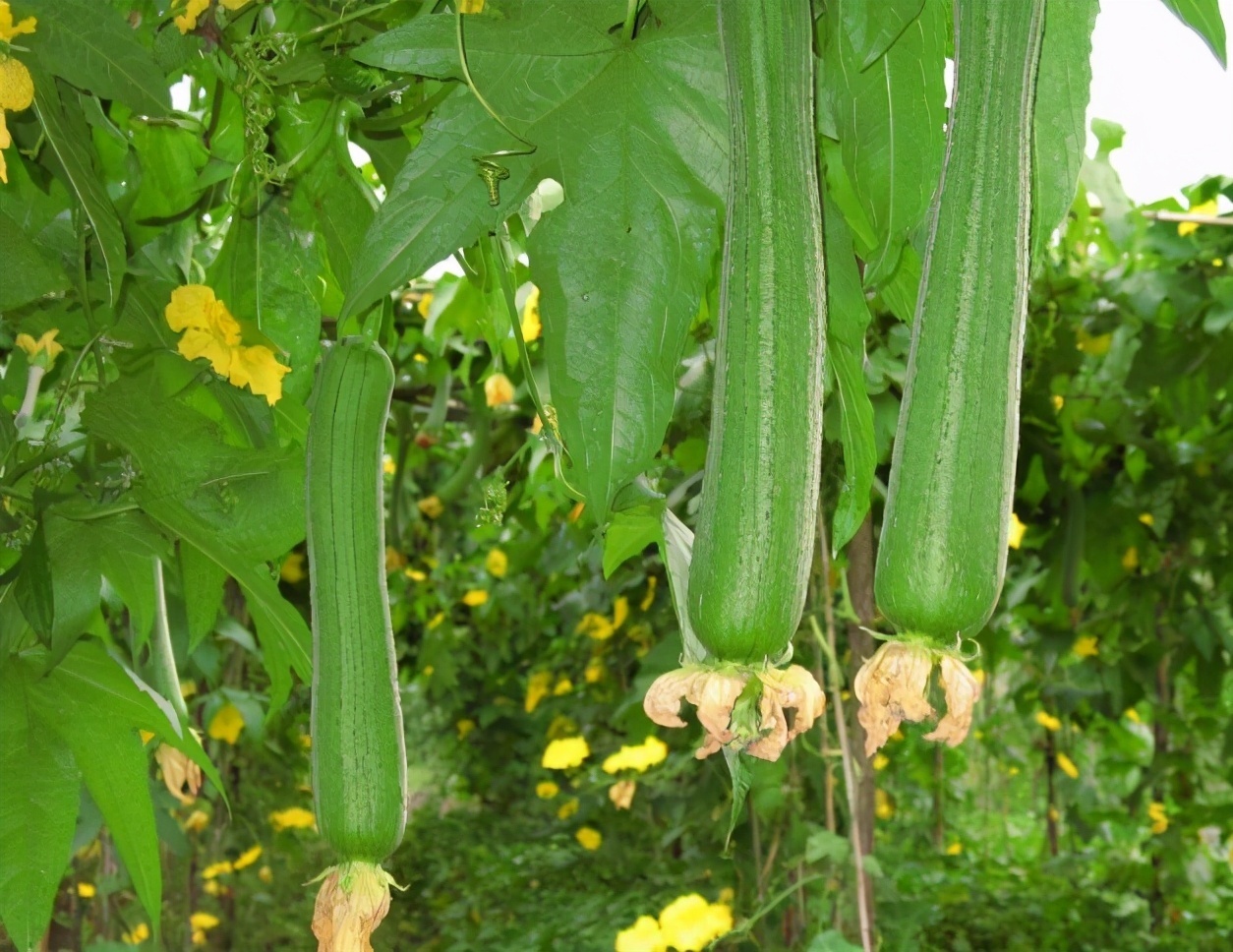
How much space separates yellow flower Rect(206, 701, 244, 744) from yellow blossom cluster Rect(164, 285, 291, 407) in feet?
7.11

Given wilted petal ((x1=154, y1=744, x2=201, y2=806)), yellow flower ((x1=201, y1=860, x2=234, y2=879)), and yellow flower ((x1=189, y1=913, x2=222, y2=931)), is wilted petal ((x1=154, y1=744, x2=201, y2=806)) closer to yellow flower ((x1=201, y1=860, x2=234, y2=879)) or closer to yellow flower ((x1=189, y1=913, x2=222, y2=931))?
yellow flower ((x1=189, y1=913, x2=222, y2=931))

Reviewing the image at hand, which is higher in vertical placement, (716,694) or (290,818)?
(716,694)

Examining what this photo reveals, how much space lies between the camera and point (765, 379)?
430 millimetres

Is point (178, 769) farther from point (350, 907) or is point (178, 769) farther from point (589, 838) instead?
point (589, 838)

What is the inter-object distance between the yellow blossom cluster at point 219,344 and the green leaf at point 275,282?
0.02 m

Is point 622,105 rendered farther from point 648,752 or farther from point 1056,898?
point 1056,898

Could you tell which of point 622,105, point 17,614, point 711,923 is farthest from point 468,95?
point 711,923

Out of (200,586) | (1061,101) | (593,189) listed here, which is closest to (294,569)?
(200,586)

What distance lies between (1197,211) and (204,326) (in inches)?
78.2

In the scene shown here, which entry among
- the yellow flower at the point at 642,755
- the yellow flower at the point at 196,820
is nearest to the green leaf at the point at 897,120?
the yellow flower at the point at 642,755

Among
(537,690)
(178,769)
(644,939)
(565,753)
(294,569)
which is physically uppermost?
(178,769)

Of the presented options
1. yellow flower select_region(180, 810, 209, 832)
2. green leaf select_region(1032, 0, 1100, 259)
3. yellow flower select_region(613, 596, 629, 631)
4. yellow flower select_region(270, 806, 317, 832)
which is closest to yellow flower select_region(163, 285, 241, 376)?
green leaf select_region(1032, 0, 1100, 259)

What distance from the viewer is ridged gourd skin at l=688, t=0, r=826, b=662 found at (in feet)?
1.39

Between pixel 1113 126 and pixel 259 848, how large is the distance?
10.1 ft
